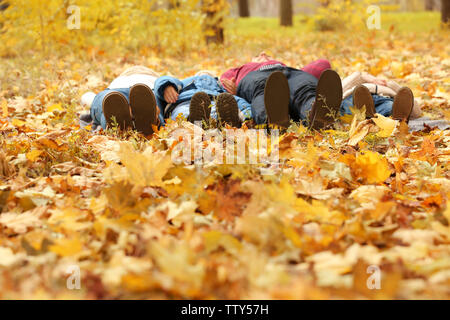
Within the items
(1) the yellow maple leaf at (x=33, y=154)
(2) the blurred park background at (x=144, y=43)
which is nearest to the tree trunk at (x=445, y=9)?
(2) the blurred park background at (x=144, y=43)

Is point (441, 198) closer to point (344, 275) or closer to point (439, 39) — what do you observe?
point (344, 275)

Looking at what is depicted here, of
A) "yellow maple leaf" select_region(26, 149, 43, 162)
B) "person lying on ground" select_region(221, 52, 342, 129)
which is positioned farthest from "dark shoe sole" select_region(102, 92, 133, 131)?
"person lying on ground" select_region(221, 52, 342, 129)

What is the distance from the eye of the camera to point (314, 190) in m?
1.70

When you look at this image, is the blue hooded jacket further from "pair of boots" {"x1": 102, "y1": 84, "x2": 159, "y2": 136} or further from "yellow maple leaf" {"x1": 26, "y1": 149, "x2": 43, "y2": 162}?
"yellow maple leaf" {"x1": 26, "y1": 149, "x2": 43, "y2": 162}

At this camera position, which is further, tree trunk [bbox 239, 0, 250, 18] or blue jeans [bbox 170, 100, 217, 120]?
tree trunk [bbox 239, 0, 250, 18]

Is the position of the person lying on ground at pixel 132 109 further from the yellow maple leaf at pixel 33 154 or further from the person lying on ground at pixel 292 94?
the person lying on ground at pixel 292 94

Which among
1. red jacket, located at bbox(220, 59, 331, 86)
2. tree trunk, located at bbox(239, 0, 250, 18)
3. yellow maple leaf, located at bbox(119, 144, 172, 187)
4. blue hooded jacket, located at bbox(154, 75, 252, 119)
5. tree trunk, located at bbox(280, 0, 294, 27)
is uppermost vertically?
tree trunk, located at bbox(239, 0, 250, 18)

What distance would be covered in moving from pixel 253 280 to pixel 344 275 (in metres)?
0.27

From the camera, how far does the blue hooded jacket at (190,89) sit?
132 inches

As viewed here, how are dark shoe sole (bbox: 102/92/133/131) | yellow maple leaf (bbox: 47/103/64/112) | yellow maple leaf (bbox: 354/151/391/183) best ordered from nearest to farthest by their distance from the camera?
yellow maple leaf (bbox: 354/151/391/183), dark shoe sole (bbox: 102/92/133/131), yellow maple leaf (bbox: 47/103/64/112)

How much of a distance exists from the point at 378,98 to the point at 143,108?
175 centimetres

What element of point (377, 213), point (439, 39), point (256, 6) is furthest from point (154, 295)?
point (256, 6)

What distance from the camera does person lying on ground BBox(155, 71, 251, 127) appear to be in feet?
9.57

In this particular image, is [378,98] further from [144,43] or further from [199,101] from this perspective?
[144,43]
